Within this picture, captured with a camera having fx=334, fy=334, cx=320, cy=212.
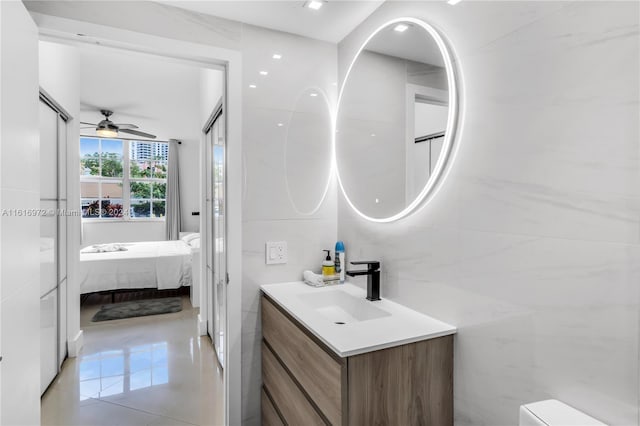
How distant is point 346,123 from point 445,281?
104cm

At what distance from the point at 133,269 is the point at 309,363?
3.69 meters

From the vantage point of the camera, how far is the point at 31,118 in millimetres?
1320

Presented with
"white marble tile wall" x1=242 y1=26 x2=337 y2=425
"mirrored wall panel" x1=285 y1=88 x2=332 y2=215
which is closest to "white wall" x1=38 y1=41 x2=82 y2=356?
"white marble tile wall" x1=242 y1=26 x2=337 y2=425

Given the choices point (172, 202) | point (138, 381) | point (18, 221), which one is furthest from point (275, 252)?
point (172, 202)

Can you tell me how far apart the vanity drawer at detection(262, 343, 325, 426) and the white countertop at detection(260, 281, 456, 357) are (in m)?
0.30

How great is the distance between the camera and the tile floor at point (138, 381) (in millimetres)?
2068

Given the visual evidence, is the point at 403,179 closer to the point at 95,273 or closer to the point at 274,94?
the point at 274,94

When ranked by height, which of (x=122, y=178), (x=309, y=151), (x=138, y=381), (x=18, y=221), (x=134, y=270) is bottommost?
(x=138, y=381)

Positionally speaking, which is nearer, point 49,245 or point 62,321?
point 49,245

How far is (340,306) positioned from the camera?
1.73 meters

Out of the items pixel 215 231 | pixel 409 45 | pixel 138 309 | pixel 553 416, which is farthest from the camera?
pixel 138 309

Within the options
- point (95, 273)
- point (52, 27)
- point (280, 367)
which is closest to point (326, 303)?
point (280, 367)

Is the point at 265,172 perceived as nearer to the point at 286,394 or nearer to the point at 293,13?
the point at 293,13

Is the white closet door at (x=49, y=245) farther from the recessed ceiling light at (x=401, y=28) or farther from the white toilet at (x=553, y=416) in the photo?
the white toilet at (x=553, y=416)
